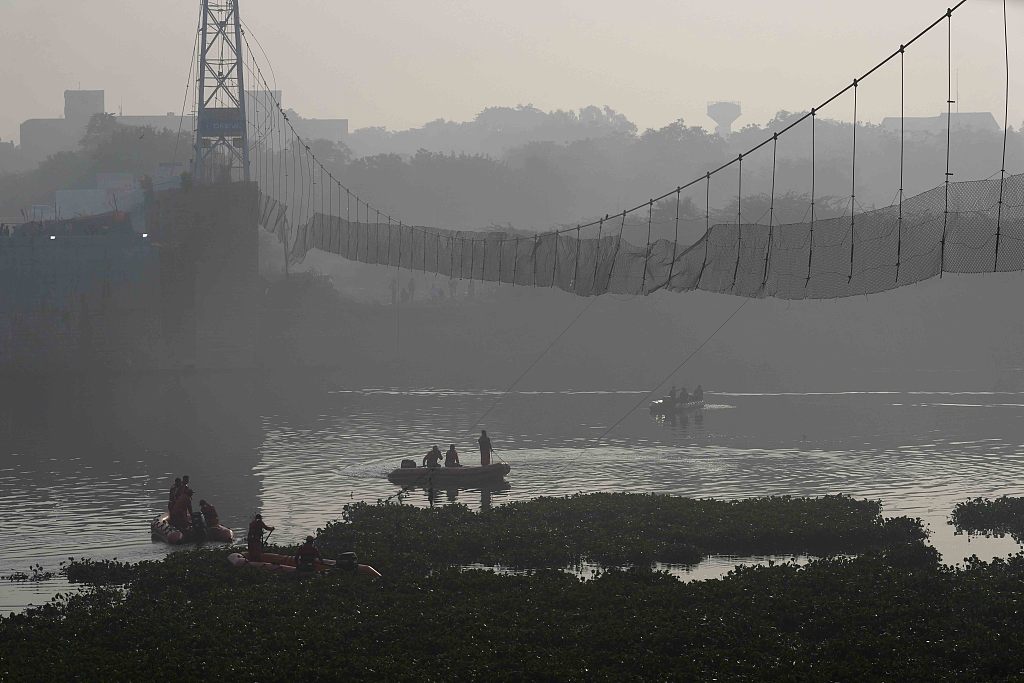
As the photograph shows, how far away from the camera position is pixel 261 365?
4033 inches

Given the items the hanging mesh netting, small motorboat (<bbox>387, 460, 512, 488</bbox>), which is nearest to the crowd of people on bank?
small motorboat (<bbox>387, 460, 512, 488</bbox>)

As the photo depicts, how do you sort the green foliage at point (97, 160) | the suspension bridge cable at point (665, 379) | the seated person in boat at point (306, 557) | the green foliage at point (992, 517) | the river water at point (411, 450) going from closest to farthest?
1. the seated person in boat at point (306, 557)
2. the green foliage at point (992, 517)
3. the river water at point (411, 450)
4. the suspension bridge cable at point (665, 379)
5. the green foliage at point (97, 160)

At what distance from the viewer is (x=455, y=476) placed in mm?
50125

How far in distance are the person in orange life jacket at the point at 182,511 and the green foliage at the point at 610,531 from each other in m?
4.59

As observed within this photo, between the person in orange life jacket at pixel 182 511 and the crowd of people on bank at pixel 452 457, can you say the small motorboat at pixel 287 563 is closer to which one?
the person in orange life jacket at pixel 182 511

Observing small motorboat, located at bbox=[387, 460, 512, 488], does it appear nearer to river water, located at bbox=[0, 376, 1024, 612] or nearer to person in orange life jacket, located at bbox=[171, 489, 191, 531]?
river water, located at bbox=[0, 376, 1024, 612]

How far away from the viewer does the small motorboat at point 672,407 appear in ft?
250

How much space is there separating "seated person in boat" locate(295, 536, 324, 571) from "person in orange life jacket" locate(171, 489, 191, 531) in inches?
337

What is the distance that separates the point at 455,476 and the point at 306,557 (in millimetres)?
18272

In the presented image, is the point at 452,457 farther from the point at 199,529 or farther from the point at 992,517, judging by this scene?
the point at 992,517

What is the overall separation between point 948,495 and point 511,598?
26300 millimetres

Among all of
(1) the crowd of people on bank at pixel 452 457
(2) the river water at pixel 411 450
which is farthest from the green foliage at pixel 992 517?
(1) the crowd of people on bank at pixel 452 457

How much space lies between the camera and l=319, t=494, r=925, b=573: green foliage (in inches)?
1359

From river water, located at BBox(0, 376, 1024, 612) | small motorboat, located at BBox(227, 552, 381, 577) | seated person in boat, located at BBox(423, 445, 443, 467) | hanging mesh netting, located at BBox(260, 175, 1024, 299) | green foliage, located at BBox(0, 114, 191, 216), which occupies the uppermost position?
green foliage, located at BBox(0, 114, 191, 216)
